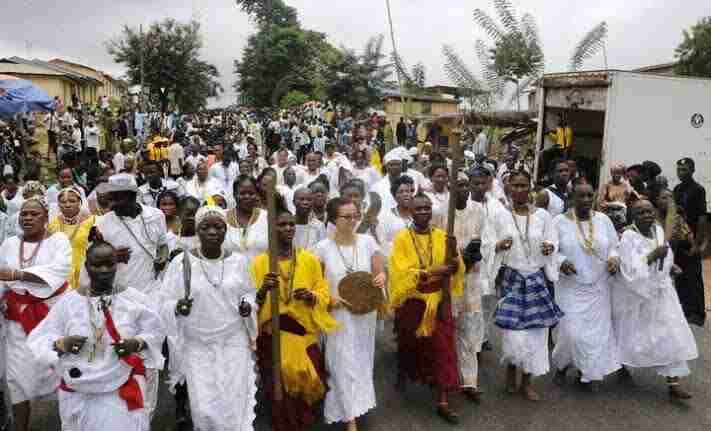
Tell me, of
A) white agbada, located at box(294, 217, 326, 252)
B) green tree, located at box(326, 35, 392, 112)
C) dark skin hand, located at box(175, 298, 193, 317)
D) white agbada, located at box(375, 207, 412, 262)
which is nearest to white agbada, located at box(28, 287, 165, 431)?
dark skin hand, located at box(175, 298, 193, 317)

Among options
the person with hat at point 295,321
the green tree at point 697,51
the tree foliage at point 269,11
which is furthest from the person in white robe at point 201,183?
the tree foliage at point 269,11

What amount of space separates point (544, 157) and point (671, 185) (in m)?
2.28

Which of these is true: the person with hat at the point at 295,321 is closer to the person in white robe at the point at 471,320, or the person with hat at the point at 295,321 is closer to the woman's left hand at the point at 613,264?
the person in white robe at the point at 471,320

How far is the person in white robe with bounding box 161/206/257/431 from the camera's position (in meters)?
4.27

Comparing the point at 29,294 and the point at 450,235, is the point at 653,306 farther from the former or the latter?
the point at 29,294

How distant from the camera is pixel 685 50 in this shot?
27.6m

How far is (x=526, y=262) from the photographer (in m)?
5.56

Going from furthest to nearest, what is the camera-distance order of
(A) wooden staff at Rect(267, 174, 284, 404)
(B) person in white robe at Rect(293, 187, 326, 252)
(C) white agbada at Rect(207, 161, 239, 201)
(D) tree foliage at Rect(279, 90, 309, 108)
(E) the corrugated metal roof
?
(D) tree foliage at Rect(279, 90, 309, 108) < (E) the corrugated metal roof < (C) white agbada at Rect(207, 161, 239, 201) < (B) person in white robe at Rect(293, 187, 326, 252) < (A) wooden staff at Rect(267, 174, 284, 404)

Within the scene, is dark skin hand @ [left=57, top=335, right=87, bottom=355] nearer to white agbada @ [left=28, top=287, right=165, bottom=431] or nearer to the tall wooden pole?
white agbada @ [left=28, top=287, right=165, bottom=431]

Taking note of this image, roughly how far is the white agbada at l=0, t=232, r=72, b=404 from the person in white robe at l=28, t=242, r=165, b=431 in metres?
0.89

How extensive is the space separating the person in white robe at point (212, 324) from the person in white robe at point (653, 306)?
3.36 metres

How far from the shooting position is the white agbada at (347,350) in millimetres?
4859

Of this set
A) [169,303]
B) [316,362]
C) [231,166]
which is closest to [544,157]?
[231,166]

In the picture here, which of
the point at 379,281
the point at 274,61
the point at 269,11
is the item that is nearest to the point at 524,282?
the point at 379,281
